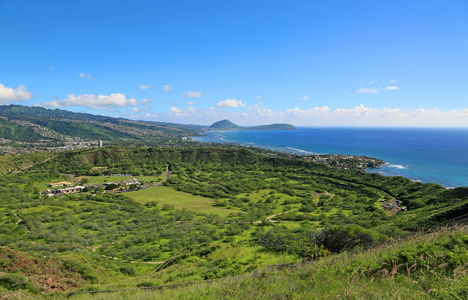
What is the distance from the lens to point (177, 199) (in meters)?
69.3

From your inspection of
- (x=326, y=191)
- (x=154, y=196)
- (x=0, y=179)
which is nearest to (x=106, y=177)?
(x=0, y=179)

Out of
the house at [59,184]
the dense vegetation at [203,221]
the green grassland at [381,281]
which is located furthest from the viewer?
the house at [59,184]

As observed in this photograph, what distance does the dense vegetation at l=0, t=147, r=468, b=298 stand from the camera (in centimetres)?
1667

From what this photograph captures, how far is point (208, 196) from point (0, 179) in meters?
67.0

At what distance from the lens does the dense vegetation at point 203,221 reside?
16672mm

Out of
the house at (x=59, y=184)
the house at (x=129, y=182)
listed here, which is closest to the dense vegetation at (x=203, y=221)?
the house at (x=59, y=184)

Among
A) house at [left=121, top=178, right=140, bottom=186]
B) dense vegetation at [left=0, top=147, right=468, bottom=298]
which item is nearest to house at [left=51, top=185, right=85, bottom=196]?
dense vegetation at [left=0, top=147, right=468, bottom=298]

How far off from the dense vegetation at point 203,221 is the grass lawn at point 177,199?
30cm

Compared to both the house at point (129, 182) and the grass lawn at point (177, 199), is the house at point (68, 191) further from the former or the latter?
the grass lawn at point (177, 199)

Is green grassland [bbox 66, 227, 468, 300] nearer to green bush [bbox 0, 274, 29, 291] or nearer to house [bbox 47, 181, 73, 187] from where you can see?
green bush [bbox 0, 274, 29, 291]

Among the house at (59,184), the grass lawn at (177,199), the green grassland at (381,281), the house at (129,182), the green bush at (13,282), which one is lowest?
the grass lawn at (177,199)

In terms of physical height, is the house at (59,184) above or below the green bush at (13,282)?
below

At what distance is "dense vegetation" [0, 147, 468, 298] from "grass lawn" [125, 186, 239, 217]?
12.0 inches

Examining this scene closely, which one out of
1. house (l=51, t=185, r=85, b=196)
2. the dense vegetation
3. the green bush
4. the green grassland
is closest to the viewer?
the green grassland
